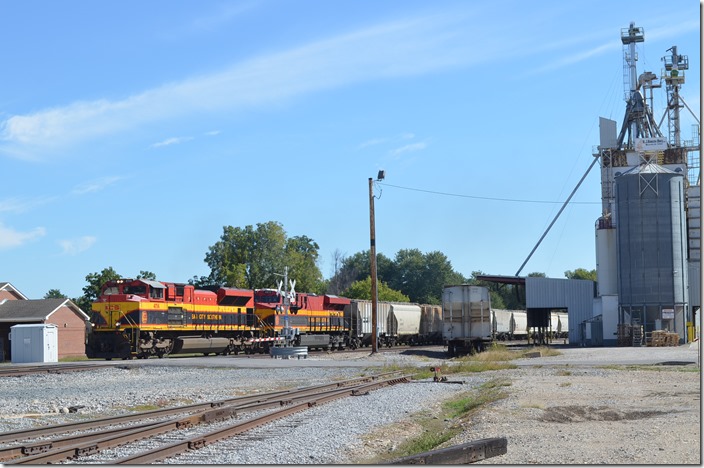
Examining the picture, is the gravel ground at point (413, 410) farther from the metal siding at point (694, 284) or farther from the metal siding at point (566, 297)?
the metal siding at point (566, 297)

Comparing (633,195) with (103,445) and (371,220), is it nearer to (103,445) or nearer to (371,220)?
(371,220)

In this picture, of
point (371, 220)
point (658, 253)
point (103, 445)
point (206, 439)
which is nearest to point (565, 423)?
point (206, 439)

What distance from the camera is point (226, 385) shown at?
2523 cm

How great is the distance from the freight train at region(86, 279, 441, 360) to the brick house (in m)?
19.0

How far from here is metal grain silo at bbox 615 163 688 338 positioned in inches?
2002

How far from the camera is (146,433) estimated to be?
13.4 meters

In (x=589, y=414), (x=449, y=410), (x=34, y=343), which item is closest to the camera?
(x=589, y=414)

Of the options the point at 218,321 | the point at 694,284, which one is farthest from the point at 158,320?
the point at 694,284

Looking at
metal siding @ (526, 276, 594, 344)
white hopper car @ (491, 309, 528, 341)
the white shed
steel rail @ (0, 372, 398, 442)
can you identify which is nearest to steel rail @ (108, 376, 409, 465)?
steel rail @ (0, 372, 398, 442)

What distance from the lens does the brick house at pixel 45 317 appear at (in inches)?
2275

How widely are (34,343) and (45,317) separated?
13.8 metres

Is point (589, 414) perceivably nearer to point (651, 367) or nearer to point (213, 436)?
point (213, 436)

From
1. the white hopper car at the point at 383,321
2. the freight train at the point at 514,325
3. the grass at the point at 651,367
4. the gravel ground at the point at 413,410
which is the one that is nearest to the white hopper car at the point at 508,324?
the freight train at the point at 514,325

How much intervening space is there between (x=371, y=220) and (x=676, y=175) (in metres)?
20.7
